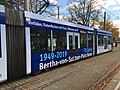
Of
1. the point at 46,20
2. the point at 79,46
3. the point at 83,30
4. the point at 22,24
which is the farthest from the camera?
the point at 83,30

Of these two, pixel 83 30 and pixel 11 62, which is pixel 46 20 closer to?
pixel 11 62

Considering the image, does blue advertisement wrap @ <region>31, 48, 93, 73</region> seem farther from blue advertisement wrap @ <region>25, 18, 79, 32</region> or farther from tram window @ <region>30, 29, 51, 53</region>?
blue advertisement wrap @ <region>25, 18, 79, 32</region>

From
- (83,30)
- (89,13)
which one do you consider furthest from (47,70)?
(89,13)

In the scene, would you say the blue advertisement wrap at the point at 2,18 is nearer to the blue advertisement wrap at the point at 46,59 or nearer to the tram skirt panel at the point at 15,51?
the tram skirt panel at the point at 15,51

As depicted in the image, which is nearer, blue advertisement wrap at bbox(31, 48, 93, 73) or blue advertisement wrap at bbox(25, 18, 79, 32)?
blue advertisement wrap at bbox(25, 18, 79, 32)

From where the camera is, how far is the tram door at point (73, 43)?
58.5 ft

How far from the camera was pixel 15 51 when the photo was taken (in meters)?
10.8

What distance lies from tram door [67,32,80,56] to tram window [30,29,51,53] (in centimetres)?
381

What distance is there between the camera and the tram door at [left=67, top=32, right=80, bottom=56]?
17828 millimetres

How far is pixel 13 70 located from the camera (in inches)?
417

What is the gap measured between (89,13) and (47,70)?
44988 mm

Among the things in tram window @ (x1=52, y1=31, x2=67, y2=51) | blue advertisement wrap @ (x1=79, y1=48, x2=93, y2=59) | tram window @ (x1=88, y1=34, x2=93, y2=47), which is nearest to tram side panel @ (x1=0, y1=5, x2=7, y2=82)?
tram window @ (x1=52, y1=31, x2=67, y2=51)

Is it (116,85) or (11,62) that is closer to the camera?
(116,85)

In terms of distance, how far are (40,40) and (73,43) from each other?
6138 mm
